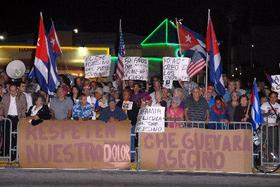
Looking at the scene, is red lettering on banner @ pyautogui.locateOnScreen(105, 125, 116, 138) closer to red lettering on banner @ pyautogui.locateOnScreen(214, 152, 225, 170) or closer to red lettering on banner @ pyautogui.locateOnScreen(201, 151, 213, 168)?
red lettering on banner @ pyautogui.locateOnScreen(201, 151, 213, 168)

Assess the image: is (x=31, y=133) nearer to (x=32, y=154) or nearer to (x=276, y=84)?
(x=32, y=154)

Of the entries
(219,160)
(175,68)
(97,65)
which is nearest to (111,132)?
(219,160)

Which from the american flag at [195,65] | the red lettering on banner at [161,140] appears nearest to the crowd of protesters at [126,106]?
the red lettering on banner at [161,140]

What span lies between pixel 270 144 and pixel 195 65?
370cm

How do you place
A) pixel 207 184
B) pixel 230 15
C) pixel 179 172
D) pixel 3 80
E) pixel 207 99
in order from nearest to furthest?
pixel 207 184
pixel 179 172
pixel 207 99
pixel 3 80
pixel 230 15

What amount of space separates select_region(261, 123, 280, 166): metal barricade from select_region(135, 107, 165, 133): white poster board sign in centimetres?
223

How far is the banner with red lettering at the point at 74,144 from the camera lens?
12812 millimetres

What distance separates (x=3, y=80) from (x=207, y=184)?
716cm

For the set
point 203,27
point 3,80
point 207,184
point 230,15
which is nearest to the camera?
point 207,184

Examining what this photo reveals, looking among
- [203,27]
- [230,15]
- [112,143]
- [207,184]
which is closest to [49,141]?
[112,143]

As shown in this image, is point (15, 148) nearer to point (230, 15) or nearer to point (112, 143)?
point (112, 143)

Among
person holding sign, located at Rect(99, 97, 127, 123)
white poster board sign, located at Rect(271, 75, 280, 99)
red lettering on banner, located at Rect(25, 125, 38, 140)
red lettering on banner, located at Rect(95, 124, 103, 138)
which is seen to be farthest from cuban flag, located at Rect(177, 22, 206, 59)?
red lettering on banner, located at Rect(25, 125, 38, 140)

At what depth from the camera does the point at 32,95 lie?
15.3 m

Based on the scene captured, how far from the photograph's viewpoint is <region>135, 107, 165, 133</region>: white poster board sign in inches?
497
